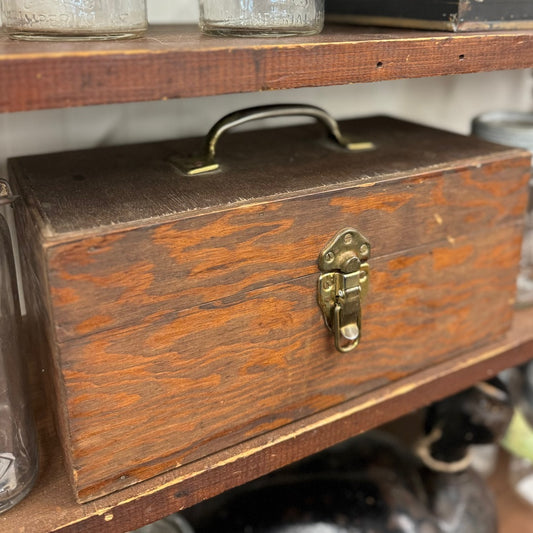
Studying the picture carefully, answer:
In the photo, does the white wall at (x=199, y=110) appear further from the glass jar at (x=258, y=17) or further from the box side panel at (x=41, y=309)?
the glass jar at (x=258, y=17)

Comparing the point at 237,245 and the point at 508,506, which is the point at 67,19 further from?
the point at 508,506

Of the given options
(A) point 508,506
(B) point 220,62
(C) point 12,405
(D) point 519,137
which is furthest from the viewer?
(A) point 508,506

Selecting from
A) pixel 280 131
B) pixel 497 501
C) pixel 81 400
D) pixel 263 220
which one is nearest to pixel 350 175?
pixel 263 220

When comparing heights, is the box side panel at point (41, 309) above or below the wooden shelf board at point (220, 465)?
above

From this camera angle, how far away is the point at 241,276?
1.96ft

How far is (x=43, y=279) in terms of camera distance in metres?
0.52

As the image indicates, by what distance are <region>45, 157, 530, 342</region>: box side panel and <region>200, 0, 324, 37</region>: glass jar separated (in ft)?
0.56

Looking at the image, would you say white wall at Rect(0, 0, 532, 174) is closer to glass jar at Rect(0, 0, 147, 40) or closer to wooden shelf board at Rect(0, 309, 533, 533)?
glass jar at Rect(0, 0, 147, 40)

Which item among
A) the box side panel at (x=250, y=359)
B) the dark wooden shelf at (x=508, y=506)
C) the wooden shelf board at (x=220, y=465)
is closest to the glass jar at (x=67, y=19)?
the box side panel at (x=250, y=359)

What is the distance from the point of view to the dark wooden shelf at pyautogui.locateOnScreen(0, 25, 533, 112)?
0.46 metres

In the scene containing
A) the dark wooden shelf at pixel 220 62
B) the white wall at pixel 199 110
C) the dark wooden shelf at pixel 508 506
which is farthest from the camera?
the dark wooden shelf at pixel 508 506

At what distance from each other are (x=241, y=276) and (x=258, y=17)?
0.85 feet

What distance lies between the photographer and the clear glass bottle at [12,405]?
0.61 metres

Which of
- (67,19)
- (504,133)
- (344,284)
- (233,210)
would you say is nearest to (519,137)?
(504,133)
